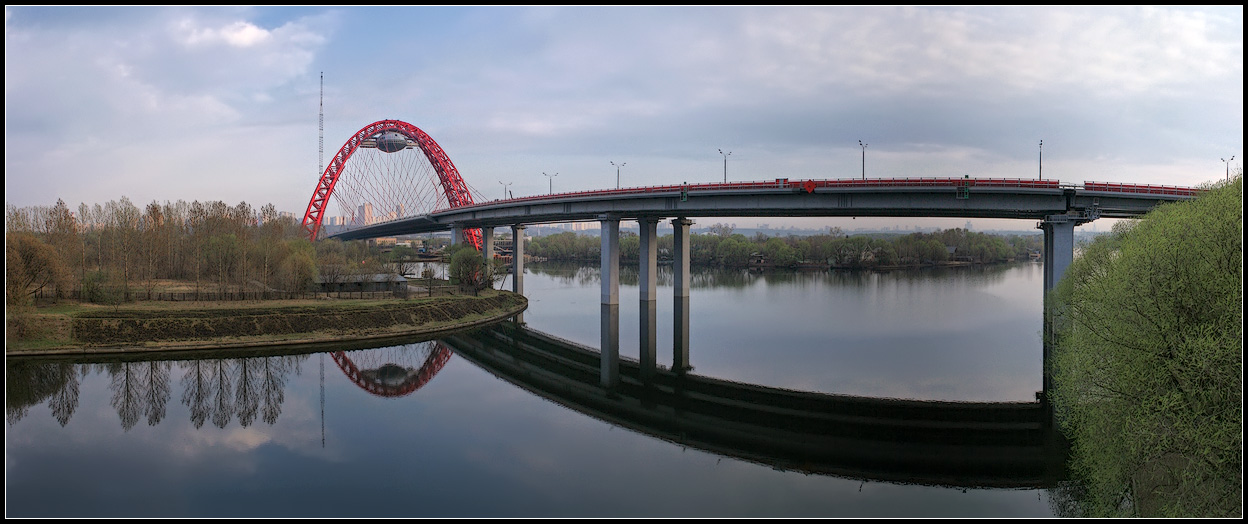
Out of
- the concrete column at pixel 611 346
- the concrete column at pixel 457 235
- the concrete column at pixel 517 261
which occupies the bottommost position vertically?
the concrete column at pixel 611 346

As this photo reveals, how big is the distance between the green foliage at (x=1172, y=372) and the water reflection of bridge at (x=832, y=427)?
290cm

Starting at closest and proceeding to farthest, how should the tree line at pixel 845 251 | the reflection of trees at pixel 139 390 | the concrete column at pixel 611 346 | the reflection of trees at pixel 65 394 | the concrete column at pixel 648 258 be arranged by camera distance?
the reflection of trees at pixel 65 394, the reflection of trees at pixel 139 390, the concrete column at pixel 611 346, the concrete column at pixel 648 258, the tree line at pixel 845 251

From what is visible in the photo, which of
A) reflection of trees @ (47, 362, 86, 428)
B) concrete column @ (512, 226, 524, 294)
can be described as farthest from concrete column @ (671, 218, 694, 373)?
reflection of trees @ (47, 362, 86, 428)

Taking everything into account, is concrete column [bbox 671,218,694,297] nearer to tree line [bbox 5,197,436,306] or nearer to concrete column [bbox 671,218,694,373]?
concrete column [bbox 671,218,694,373]

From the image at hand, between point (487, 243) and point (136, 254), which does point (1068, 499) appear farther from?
point (487, 243)

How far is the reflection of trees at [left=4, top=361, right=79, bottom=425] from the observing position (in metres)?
18.9

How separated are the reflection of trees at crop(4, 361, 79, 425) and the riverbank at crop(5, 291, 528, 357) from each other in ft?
5.23

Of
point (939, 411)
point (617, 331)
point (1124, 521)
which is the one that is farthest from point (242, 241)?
point (1124, 521)

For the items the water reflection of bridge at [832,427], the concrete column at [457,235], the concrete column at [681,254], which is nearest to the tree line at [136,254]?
the concrete column at [457,235]

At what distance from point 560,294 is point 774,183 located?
96.1 feet

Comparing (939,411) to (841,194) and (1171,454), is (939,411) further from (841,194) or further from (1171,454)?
(841,194)

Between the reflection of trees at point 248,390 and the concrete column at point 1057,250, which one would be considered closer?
the reflection of trees at point 248,390

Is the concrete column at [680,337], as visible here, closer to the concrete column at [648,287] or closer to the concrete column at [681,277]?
the concrete column at [681,277]

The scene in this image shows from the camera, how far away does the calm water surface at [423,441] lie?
509 inches
